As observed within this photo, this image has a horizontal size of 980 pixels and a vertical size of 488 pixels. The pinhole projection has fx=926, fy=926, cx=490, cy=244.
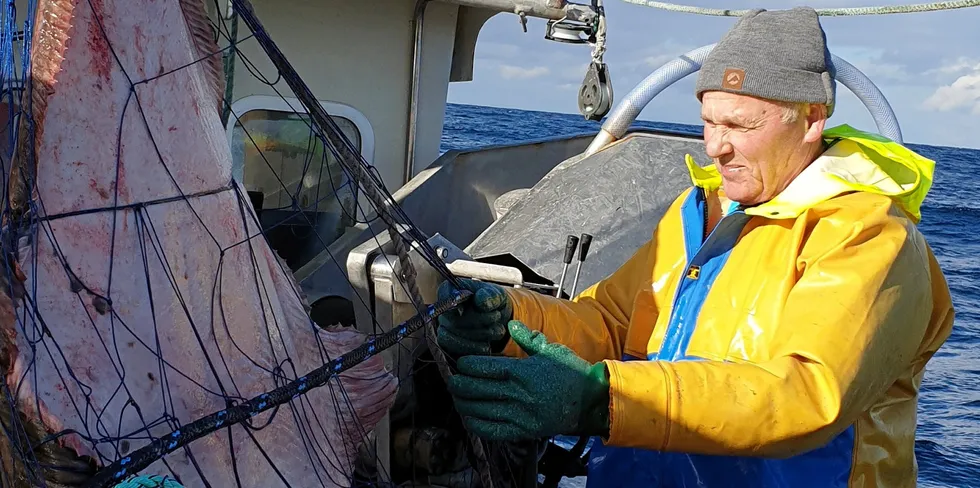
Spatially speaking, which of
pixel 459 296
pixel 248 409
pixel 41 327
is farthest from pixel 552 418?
pixel 41 327

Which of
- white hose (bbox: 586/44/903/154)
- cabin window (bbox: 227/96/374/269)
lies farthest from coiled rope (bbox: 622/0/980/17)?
cabin window (bbox: 227/96/374/269)

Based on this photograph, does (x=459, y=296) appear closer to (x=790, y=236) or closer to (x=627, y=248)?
(x=790, y=236)

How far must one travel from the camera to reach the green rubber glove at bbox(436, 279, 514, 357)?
236 cm

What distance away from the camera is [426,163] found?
19.2 ft

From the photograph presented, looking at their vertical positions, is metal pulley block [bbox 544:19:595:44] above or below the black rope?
above

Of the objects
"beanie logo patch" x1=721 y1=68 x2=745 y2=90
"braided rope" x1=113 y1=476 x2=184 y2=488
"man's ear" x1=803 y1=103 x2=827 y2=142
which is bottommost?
"braided rope" x1=113 y1=476 x2=184 y2=488

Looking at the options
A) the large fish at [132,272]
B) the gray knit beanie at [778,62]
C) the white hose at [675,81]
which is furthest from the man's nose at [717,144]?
the white hose at [675,81]

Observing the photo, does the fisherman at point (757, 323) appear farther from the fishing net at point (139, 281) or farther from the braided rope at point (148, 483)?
the braided rope at point (148, 483)

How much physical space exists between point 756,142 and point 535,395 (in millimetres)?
812

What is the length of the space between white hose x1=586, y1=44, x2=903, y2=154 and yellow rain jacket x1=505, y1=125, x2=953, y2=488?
2525 mm

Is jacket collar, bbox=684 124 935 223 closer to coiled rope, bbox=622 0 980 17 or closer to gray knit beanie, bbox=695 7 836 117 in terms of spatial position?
gray knit beanie, bbox=695 7 836 117

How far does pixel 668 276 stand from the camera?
8.14ft

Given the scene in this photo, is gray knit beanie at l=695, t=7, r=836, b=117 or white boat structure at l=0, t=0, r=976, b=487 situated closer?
gray knit beanie at l=695, t=7, r=836, b=117

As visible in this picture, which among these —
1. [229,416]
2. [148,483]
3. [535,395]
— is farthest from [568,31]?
[148,483]
